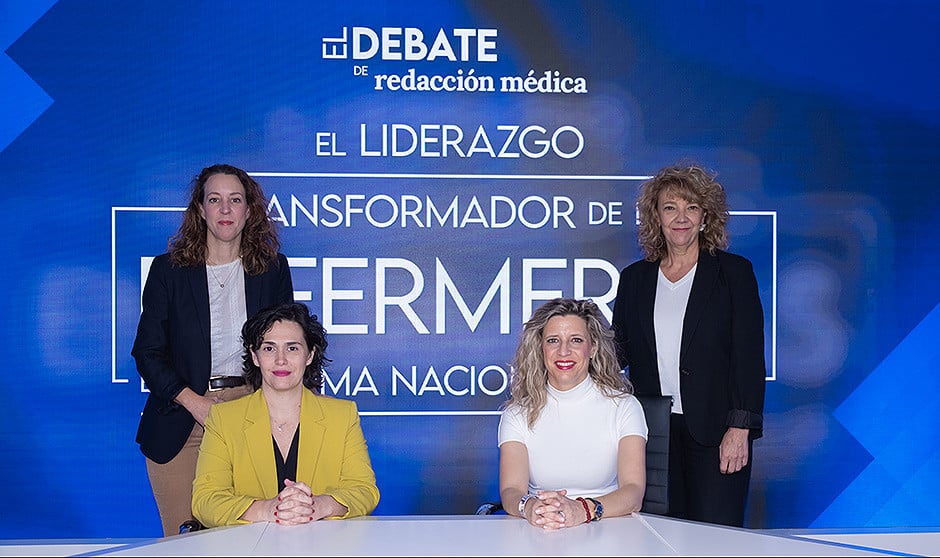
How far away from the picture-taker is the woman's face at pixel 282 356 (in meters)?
2.91

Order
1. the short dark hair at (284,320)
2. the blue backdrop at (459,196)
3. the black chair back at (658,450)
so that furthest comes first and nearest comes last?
the blue backdrop at (459,196), the black chair back at (658,450), the short dark hair at (284,320)

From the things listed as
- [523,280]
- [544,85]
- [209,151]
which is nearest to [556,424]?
[523,280]

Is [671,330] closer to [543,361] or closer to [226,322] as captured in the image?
[543,361]

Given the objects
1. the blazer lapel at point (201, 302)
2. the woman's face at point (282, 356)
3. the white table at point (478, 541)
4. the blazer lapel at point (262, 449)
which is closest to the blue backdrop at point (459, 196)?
the blazer lapel at point (201, 302)

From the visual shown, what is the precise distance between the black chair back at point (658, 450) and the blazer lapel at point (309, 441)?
0.98 metres

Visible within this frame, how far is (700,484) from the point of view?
333 centimetres

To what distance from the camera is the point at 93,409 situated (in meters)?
4.21

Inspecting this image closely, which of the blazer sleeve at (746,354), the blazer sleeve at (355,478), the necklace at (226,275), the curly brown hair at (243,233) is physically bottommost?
the blazer sleeve at (355,478)

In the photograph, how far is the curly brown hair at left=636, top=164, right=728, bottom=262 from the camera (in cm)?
337

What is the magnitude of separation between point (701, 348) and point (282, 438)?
1.37 meters

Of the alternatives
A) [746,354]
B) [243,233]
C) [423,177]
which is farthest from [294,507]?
[423,177]

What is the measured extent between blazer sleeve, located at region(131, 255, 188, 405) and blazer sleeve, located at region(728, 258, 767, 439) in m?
1.84

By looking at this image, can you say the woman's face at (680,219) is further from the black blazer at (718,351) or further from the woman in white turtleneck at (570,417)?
the woman in white turtleneck at (570,417)

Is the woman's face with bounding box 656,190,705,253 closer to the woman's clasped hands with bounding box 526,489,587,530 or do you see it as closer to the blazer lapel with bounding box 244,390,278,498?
the woman's clasped hands with bounding box 526,489,587,530
